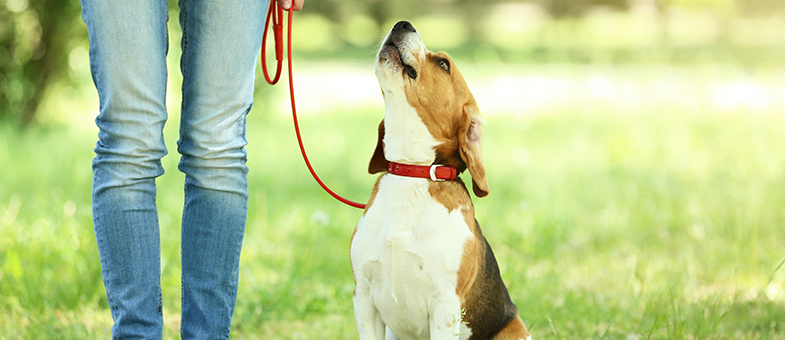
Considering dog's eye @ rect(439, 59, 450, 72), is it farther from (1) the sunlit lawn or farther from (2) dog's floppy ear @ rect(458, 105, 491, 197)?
(1) the sunlit lawn

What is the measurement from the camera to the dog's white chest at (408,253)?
2248mm

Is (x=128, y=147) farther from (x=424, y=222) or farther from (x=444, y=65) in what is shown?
(x=444, y=65)

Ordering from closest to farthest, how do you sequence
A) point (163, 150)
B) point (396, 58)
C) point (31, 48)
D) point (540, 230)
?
1. point (163, 150)
2. point (396, 58)
3. point (540, 230)
4. point (31, 48)

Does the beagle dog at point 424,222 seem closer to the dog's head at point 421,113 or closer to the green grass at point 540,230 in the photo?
the dog's head at point 421,113

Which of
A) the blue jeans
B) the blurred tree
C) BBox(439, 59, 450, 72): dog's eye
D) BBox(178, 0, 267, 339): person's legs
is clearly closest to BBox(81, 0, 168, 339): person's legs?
the blue jeans

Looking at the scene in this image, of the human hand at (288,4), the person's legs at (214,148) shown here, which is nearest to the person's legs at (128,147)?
the person's legs at (214,148)

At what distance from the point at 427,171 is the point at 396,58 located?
1.37 feet

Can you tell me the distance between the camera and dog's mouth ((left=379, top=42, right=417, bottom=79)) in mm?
2387

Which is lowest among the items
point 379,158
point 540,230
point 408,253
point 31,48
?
point 540,230

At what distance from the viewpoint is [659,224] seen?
4.76 m

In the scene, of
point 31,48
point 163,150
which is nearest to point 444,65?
point 163,150

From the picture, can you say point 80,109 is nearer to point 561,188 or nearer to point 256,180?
point 256,180

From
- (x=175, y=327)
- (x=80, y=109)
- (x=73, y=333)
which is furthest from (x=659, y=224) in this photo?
(x=80, y=109)

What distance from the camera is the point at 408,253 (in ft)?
7.36
